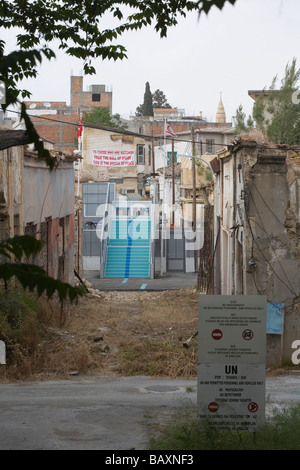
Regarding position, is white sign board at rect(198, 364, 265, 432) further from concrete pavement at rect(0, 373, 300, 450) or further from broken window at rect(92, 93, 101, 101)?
broken window at rect(92, 93, 101, 101)

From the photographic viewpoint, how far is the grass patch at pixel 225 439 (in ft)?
22.4

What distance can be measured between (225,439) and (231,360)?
2.59 ft

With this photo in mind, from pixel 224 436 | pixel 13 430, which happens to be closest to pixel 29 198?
pixel 13 430

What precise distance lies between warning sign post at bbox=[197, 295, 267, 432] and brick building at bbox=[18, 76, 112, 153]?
48.8m

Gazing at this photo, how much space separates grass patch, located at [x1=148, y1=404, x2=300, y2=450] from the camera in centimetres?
682

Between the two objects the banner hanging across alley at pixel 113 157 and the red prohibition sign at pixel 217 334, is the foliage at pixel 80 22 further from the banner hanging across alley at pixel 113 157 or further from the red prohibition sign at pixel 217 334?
the banner hanging across alley at pixel 113 157

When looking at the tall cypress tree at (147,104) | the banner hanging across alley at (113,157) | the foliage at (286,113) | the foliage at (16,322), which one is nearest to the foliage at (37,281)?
the foliage at (16,322)

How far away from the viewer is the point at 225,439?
23.0ft

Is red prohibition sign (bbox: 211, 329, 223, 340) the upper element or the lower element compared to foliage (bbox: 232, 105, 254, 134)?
lower

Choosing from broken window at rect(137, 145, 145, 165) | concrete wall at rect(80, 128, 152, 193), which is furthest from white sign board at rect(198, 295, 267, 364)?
broken window at rect(137, 145, 145, 165)

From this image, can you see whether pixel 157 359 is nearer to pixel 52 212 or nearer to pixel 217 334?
pixel 217 334
